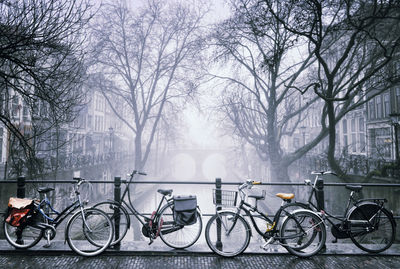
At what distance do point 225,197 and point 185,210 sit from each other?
73cm

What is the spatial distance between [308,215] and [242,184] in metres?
1.12

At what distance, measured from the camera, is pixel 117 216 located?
14.8 feet

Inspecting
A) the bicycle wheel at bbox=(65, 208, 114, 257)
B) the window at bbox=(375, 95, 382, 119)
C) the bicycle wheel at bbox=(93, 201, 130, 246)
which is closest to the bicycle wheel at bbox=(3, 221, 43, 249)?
the bicycle wheel at bbox=(65, 208, 114, 257)

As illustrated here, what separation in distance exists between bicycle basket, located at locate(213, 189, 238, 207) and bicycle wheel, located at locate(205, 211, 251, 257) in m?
0.26

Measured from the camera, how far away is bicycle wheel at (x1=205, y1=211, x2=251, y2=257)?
4.27 m

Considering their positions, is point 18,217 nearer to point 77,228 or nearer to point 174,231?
point 77,228

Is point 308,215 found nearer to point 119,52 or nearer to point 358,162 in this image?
point 358,162

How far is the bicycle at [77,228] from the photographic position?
429 centimetres

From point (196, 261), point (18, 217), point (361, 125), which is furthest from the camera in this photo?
point (361, 125)

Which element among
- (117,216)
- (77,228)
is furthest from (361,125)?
(77,228)

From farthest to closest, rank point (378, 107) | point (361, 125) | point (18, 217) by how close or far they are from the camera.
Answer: point (361, 125) < point (378, 107) < point (18, 217)

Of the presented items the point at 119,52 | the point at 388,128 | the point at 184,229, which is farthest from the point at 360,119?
the point at 184,229

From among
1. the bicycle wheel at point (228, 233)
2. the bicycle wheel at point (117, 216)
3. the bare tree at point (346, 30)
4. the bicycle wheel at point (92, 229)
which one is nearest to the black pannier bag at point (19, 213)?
the bicycle wheel at point (92, 229)

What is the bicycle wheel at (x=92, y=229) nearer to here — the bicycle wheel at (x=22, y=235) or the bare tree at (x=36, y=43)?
the bicycle wheel at (x=22, y=235)
